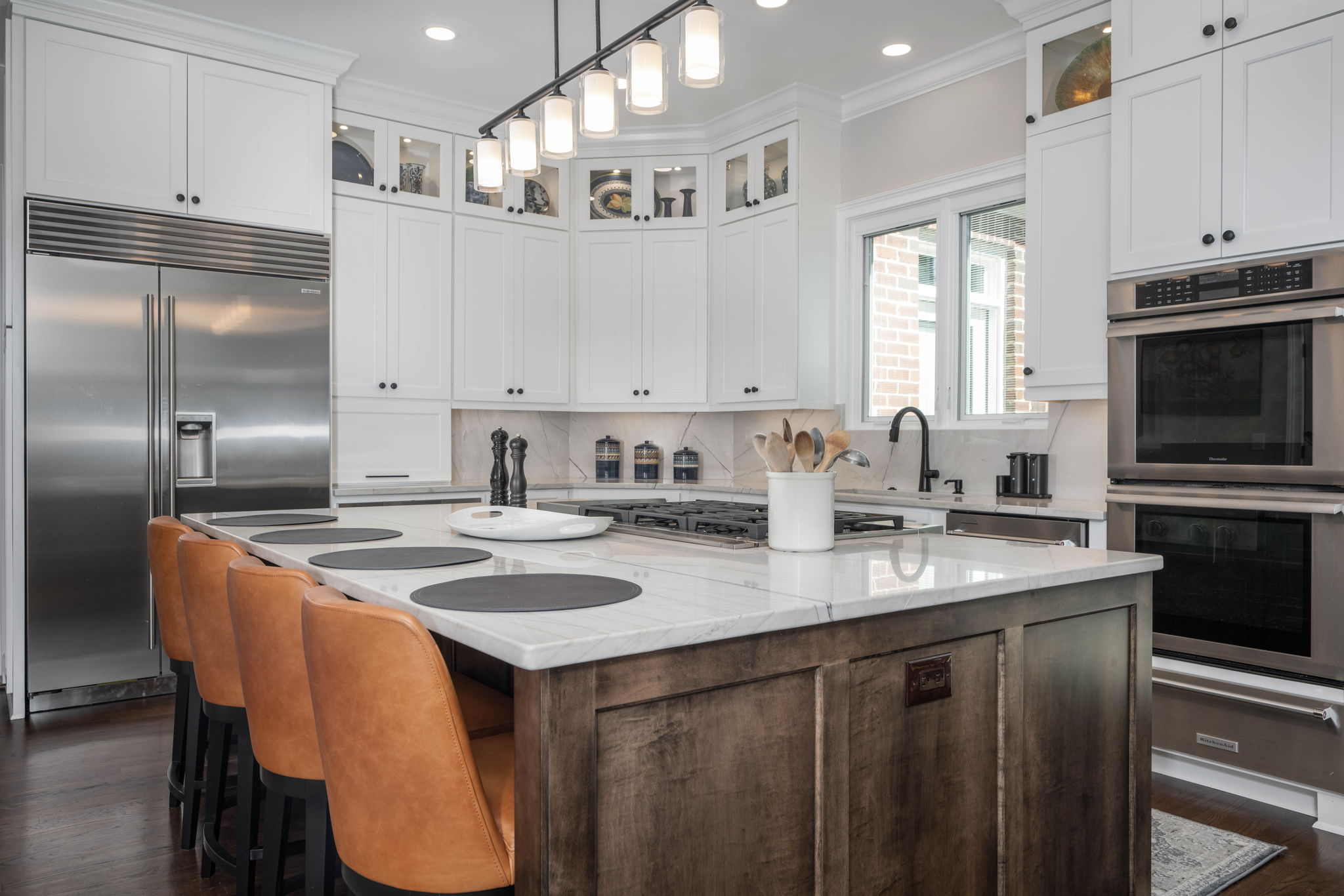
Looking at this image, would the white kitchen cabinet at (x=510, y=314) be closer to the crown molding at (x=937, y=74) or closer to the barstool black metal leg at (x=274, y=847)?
the crown molding at (x=937, y=74)

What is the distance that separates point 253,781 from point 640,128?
410 centimetres

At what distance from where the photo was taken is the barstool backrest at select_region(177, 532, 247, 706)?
71.7 inches

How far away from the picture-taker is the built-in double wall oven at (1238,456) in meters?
2.50

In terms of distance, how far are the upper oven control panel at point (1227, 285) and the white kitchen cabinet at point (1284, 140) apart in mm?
61

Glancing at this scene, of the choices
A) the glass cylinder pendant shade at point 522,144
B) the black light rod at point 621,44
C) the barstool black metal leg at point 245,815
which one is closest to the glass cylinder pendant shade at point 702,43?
the black light rod at point 621,44

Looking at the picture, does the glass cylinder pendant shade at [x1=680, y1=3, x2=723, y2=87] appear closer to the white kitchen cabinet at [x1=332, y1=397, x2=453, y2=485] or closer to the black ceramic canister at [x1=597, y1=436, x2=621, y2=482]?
the white kitchen cabinet at [x1=332, y1=397, x2=453, y2=485]

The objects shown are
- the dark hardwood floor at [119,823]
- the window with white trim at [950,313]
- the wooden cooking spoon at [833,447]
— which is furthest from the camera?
the window with white trim at [950,313]

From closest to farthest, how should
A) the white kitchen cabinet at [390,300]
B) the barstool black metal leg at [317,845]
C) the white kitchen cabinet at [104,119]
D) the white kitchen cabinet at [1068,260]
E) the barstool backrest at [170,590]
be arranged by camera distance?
1. the barstool black metal leg at [317,845]
2. the barstool backrest at [170,590]
3. the white kitchen cabinet at [1068,260]
4. the white kitchen cabinet at [104,119]
5. the white kitchen cabinet at [390,300]

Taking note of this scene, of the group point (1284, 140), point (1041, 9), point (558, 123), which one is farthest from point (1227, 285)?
point (558, 123)

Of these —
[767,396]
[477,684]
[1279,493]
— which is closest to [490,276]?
[767,396]

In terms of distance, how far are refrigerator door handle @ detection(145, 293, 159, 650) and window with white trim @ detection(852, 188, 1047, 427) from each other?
3341 millimetres

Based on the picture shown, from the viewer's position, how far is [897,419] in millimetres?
4199

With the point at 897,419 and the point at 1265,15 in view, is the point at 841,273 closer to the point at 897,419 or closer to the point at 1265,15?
the point at 897,419

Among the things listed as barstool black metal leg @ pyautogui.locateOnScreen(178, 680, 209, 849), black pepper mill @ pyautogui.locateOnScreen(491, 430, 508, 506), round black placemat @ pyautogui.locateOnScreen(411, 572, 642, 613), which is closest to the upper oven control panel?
black pepper mill @ pyautogui.locateOnScreen(491, 430, 508, 506)
